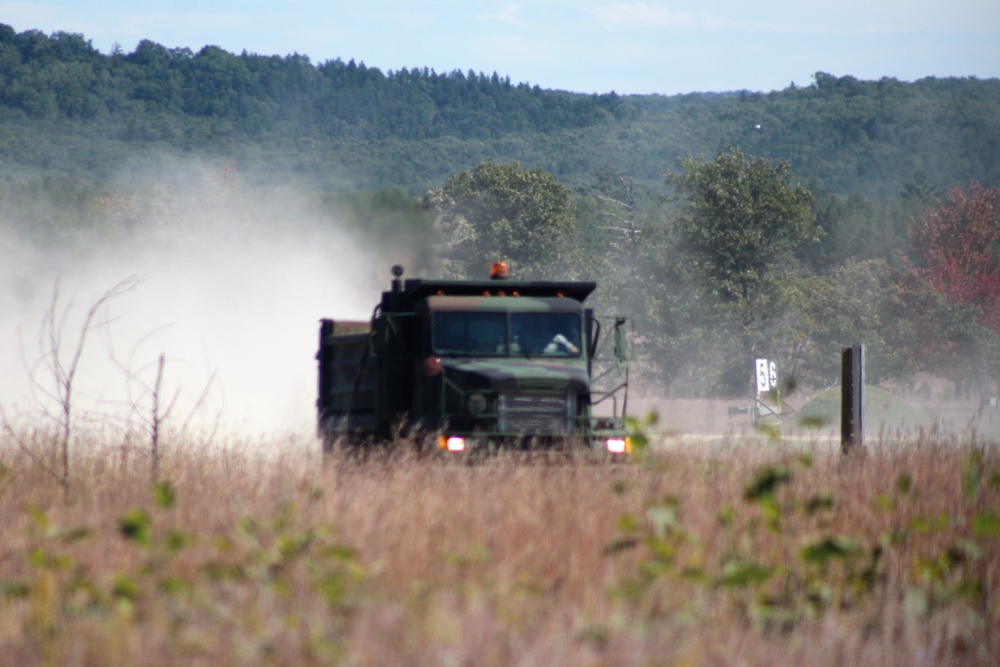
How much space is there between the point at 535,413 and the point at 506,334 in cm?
121

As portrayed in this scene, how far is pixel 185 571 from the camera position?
7.09 m

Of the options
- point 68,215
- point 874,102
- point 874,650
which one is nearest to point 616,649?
point 874,650

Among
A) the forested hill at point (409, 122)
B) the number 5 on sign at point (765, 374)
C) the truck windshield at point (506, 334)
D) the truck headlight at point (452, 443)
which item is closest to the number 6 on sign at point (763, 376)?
the number 5 on sign at point (765, 374)

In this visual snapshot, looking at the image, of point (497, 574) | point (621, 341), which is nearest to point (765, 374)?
point (621, 341)

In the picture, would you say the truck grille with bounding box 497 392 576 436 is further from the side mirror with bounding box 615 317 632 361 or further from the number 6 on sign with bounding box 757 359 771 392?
the number 6 on sign with bounding box 757 359 771 392

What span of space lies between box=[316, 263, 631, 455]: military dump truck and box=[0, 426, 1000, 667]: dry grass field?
9.78 feet

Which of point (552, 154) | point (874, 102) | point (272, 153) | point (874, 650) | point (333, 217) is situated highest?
point (874, 102)

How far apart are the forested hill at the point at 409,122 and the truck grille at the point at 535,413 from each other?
77.2 ft

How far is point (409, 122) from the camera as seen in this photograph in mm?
88812

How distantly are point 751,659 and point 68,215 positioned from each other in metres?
50.9

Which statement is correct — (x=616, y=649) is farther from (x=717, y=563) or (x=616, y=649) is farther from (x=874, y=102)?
(x=874, y=102)

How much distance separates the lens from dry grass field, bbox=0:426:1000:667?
564 centimetres

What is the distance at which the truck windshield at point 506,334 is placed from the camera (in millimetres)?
13945

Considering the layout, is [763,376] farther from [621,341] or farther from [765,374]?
[621,341]
